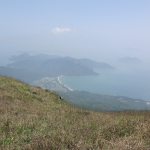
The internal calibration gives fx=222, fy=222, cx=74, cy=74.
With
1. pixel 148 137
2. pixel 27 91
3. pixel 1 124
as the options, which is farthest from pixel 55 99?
pixel 148 137

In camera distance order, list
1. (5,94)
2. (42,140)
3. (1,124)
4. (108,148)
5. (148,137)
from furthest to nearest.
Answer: (5,94) → (1,124) → (148,137) → (42,140) → (108,148)

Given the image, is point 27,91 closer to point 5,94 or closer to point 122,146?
point 5,94

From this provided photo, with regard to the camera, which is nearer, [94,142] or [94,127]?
[94,142]

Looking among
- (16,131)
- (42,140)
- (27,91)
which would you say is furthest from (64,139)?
(27,91)

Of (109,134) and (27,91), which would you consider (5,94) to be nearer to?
(27,91)

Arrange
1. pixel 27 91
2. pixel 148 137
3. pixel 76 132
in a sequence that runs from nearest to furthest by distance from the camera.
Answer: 1. pixel 148 137
2. pixel 76 132
3. pixel 27 91

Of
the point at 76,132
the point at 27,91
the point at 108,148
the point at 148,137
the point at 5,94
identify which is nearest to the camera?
the point at 108,148

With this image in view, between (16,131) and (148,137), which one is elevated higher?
(148,137)

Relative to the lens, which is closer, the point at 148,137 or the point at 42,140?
the point at 42,140

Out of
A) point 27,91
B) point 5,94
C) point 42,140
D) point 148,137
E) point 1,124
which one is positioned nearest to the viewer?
point 42,140
